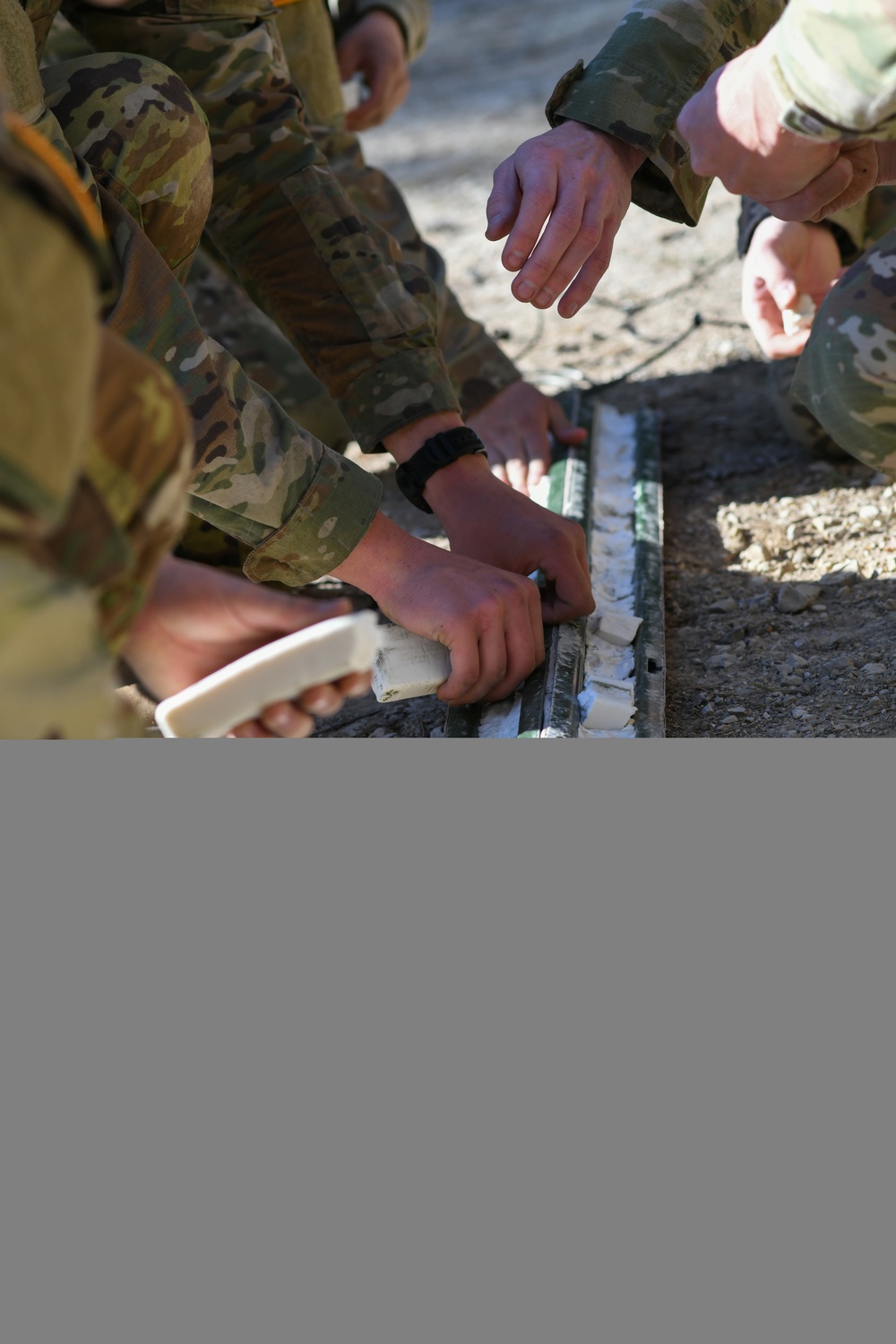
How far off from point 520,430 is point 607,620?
607mm

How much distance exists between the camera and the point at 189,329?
1.36 m

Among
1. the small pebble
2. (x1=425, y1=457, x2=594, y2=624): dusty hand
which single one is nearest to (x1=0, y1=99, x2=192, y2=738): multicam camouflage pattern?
(x1=425, y1=457, x2=594, y2=624): dusty hand

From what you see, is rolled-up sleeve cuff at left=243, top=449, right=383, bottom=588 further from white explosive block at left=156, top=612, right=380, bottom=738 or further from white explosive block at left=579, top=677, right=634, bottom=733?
white explosive block at left=156, top=612, right=380, bottom=738

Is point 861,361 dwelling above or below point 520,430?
below

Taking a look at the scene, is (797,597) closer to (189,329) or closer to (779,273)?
(779,273)

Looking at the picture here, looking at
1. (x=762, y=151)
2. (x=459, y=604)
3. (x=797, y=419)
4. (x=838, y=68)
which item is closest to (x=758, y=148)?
(x=762, y=151)

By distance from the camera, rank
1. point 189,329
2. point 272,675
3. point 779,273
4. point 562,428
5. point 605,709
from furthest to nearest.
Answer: point 562,428
point 779,273
point 605,709
point 189,329
point 272,675

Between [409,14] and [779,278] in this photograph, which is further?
[409,14]

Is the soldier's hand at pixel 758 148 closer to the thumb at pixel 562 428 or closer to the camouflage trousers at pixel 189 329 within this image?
the camouflage trousers at pixel 189 329

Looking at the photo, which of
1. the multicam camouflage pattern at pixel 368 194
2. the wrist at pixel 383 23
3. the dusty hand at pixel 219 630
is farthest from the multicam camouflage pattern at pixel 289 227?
the dusty hand at pixel 219 630

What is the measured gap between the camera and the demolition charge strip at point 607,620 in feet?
4.79

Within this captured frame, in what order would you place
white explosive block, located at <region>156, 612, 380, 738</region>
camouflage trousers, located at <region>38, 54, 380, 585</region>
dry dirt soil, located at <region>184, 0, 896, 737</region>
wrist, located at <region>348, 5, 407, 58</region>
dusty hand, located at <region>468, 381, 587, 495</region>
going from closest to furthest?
white explosive block, located at <region>156, 612, 380, 738</region>
camouflage trousers, located at <region>38, 54, 380, 585</region>
dry dirt soil, located at <region>184, 0, 896, 737</region>
dusty hand, located at <region>468, 381, 587, 495</region>
wrist, located at <region>348, 5, 407, 58</region>

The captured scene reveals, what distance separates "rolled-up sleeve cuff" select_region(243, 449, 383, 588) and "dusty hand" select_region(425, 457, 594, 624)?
0.75 feet

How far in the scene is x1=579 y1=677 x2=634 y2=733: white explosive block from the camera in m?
1.45
